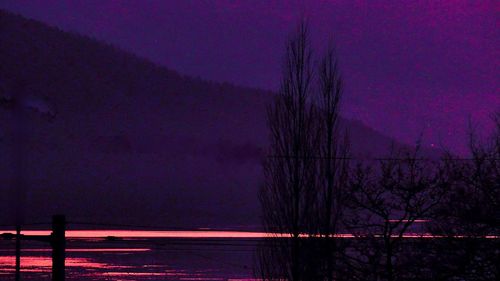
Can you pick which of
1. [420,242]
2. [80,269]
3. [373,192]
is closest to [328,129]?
[373,192]

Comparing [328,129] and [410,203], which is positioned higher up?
[328,129]

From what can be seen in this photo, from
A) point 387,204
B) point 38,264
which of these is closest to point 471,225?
point 387,204

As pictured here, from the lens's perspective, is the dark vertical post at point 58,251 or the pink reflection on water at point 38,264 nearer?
the dark vertical post at point 58,251

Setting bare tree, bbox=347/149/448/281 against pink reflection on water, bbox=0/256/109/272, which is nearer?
bare tree, bbox=347/149/448/281

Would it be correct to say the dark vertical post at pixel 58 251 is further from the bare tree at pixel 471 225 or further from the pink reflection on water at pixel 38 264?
the pink reflection on water at pixel 38 264

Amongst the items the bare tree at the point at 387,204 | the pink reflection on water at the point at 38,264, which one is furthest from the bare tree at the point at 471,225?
the pink reflection on water at the point at 38,264

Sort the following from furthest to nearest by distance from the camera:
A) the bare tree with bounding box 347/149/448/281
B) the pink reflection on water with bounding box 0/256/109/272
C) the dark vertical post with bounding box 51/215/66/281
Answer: the pink reflection on water with bounding box 0/256/109/272 < the bare tree with bounding box 347/149/448/281 < the dark vertical post with bounding box 51/215/66/281

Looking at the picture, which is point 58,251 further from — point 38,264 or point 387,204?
point 38,264

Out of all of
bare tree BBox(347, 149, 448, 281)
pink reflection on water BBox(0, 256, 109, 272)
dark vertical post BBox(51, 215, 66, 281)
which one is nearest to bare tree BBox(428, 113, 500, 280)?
bare tree BBox(347, 149, 448, 281)

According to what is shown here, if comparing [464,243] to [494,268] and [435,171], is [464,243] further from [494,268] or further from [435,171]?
[435,171]

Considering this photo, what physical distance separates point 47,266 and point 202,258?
18.9 m

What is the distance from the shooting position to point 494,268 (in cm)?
1658

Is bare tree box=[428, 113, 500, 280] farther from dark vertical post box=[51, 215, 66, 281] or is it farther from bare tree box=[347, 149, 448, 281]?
dark vertical post box=[51, 215, 66, 281]

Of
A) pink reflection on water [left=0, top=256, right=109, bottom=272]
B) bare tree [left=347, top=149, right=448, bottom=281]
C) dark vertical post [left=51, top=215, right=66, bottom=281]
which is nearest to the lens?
dark vertical post [left=51, top=215, right=66, bottom=281]
